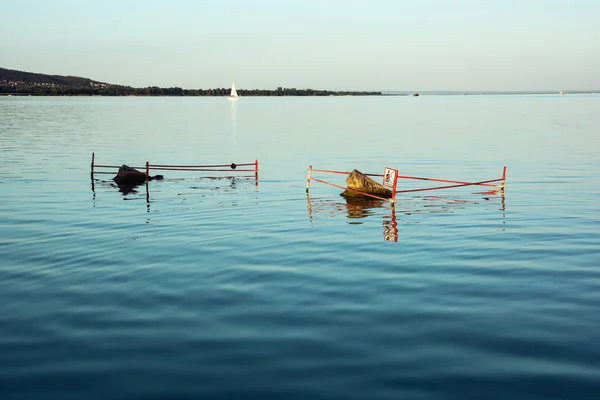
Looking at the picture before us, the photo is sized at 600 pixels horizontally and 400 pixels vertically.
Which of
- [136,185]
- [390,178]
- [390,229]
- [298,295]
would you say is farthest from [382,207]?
[136,185]

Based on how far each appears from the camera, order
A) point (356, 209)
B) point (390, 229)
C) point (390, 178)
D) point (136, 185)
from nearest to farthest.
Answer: point (390, 229) < point (356, 209) < point (390, 178) < point (136, 185)

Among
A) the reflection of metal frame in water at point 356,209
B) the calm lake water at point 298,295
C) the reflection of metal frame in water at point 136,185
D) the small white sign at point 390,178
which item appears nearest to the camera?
the calm lake water at point 298,295

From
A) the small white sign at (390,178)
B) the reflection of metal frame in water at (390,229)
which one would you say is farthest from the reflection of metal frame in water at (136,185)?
the reflection of metal frame in water at (390,229)

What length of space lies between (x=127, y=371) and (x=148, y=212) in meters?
18.3

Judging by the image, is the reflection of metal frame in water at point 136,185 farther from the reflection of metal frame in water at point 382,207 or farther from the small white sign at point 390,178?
the small white sign at point 390,178

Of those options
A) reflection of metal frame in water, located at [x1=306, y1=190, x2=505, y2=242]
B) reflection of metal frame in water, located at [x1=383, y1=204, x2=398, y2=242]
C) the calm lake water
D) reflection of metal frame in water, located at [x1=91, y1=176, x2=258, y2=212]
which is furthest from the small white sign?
reflection of metal frame in water, located at [x1=91, y1=176, x2=258, y2=212]

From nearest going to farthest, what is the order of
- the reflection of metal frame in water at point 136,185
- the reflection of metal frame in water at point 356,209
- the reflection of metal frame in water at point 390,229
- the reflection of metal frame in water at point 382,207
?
the reflection of metal frame in water at point 390,229 → the reflection of metal frame in water at point 356,209 → the reflection of metal frame in water at point 382,207 → the reflection of metal frame in water at point 136,185

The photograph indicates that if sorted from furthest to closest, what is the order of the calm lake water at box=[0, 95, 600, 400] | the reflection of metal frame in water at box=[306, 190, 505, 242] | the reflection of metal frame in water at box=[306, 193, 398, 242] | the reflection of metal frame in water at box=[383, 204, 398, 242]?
the reflection of metal frame in water at box=[306, 190, 505, 242] → the reflection of metal frame in water at box=[306, 193, 398, 242] → the reflection of metal frame in water at box=[383, 204, 398, 242] → the calm lake water at box=[0, 95, 600, 400]

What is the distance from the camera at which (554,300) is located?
45.8 ft

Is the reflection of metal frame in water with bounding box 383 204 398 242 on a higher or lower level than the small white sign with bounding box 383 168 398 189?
lower

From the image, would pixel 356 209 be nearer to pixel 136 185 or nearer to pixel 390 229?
pixel 390 229

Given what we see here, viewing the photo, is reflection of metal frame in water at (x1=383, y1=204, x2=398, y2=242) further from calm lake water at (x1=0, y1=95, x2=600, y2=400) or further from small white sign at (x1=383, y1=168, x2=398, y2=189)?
small white sign at (x1=383, y1=168, x2=398, y2=189)

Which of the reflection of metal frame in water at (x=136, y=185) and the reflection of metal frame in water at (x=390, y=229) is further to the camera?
the reflection of metal frame in water at (x=136, y=185)

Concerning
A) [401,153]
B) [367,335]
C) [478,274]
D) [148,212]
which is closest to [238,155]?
[401,153]
